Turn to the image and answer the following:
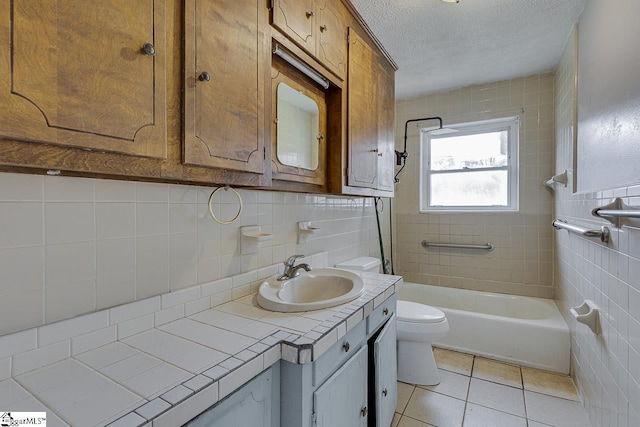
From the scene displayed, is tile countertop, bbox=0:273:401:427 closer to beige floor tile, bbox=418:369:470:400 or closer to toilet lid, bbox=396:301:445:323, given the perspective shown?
toilet lid, bbox=396:301:445:323

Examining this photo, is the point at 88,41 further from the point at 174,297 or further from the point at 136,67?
the point at 174,297

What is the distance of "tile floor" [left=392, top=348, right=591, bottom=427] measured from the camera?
1739mm

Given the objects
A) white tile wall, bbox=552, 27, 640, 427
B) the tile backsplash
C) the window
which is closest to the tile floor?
white tile wall, bbox=552, 27, 640, 427

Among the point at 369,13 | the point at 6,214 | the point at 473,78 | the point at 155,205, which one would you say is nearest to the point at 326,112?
the point at 369,13

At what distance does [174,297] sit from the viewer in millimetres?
1081

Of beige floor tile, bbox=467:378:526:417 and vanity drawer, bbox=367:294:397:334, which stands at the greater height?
vanity drawer, bbox=367:294:397:334

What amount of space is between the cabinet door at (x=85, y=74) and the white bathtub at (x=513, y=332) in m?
2.56

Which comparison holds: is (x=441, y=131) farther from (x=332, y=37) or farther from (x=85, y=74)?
(x=85, y=74)

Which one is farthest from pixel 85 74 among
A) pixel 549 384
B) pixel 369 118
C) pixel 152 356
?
pixel 549 384

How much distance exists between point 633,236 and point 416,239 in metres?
2.22

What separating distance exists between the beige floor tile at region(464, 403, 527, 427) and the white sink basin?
3.56ft

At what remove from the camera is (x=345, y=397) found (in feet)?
3.75

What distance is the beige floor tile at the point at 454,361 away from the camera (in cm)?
226

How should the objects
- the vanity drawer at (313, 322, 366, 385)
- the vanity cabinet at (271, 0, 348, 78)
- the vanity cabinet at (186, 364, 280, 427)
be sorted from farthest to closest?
1. the vanity cabinet at (271, 0, 348, 78)
2. the vanity drawer at (313, 322, 366, 385)
3. the vanity cabinet at (186, 364, 280, 427)
